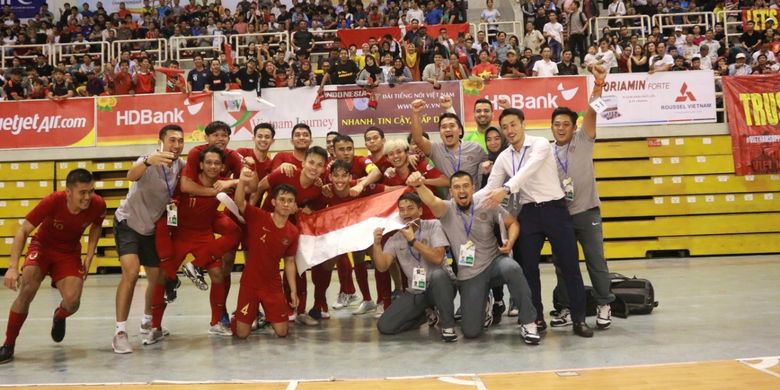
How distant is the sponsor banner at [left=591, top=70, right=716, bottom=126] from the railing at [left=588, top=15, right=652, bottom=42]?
7.58 ft

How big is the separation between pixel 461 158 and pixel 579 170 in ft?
3.82

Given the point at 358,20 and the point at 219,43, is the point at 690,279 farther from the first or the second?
the point at 219,43

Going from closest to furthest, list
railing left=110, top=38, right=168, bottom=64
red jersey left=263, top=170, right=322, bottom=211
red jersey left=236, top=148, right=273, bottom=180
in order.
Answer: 1. red jersey left=263, top=170, right=322, bottom=211
2. red jersey left=236, top=148, right=273, bottom=180
3. railing left=110, top=38, right=168, bottom=64

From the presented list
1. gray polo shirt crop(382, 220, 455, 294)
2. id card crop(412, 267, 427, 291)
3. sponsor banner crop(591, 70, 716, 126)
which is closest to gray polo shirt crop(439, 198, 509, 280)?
gray polo shirt crop(382, 220, 455, 294)

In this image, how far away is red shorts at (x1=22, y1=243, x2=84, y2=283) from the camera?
5.85 meters

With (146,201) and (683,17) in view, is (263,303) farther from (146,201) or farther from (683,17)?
(683,17)

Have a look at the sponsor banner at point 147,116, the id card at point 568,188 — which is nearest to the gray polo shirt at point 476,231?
the id card at point 568,188

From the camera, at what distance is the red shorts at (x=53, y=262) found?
5.85 meters

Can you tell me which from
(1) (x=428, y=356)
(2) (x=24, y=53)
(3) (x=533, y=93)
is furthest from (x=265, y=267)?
(2) (x=24, y=53)

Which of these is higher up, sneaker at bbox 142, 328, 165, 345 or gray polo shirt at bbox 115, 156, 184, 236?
gray polo shirt at bbox 115, 156, 184, 236

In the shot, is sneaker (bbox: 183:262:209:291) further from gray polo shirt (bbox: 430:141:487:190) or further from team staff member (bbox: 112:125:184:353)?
gray polo shirt (bbox: 430:141:487:190)

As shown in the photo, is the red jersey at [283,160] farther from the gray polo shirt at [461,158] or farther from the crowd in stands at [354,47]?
the crowd in stands at [354,47]

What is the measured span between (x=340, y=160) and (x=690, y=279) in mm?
5718

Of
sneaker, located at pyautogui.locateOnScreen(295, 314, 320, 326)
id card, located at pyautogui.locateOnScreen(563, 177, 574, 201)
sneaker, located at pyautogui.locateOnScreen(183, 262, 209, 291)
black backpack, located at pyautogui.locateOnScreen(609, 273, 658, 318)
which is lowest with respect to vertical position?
Result: sneaker, located at pyautogui.locateOnScreen(295, 314, 320, 326)
